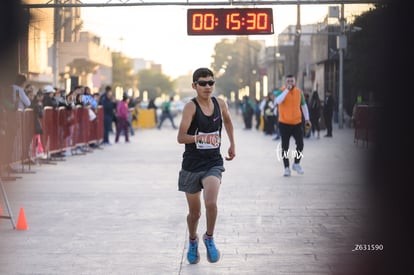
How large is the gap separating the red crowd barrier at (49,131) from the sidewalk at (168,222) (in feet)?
1.78

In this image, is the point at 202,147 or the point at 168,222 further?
the point at 168,222

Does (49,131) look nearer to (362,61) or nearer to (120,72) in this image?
(362,61)

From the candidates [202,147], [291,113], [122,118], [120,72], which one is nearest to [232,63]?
[120,72]

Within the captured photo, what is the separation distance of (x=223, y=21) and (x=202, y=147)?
37.9ft

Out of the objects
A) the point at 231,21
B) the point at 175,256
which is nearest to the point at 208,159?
the point at 175,256

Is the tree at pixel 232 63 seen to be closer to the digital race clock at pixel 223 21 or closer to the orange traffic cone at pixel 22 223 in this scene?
the digital race clock at pixel 223 21

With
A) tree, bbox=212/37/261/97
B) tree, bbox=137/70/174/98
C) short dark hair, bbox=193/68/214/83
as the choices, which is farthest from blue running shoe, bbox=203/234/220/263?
tree, bbox=137/70/174/98

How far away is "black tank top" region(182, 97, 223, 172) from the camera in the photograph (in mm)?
7770

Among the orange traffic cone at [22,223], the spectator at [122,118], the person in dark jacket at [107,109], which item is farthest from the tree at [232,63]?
the orange traffic cone at [22,223]

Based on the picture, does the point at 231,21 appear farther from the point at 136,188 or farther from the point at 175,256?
the point at 175,256

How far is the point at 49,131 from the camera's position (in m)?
19.5

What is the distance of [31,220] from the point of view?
10328 millimetres

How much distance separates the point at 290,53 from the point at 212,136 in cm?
6759

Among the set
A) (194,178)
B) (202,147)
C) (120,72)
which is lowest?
(194,178)
